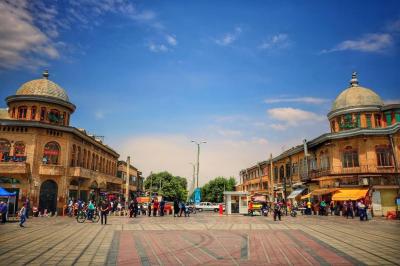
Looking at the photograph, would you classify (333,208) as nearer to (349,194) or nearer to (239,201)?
(349,194)

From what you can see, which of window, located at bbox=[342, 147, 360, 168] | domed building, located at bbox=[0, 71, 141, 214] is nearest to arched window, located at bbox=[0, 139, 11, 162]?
domed building, located at bbox=[0, 71, 141, 214]

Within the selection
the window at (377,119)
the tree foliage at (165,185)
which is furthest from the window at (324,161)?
the tree foliage at (165,185)

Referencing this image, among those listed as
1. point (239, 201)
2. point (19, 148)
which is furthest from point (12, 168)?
point (239, 201)

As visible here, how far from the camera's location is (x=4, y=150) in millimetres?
31703

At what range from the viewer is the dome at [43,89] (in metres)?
37.3

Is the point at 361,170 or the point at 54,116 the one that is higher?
the point at 54,116

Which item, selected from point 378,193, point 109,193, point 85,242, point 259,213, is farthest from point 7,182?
point 378,193

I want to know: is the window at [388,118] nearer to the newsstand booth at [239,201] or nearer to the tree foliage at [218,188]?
the newsstand booth at [239,201]

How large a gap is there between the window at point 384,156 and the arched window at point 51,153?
114ft

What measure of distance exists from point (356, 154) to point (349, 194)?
16.7 ft

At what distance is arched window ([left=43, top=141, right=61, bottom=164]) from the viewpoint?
3311 cm

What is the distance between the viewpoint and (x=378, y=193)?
32.6m

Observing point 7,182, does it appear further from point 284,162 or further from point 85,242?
point 284,162

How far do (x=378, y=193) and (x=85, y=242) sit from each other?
30.8m
